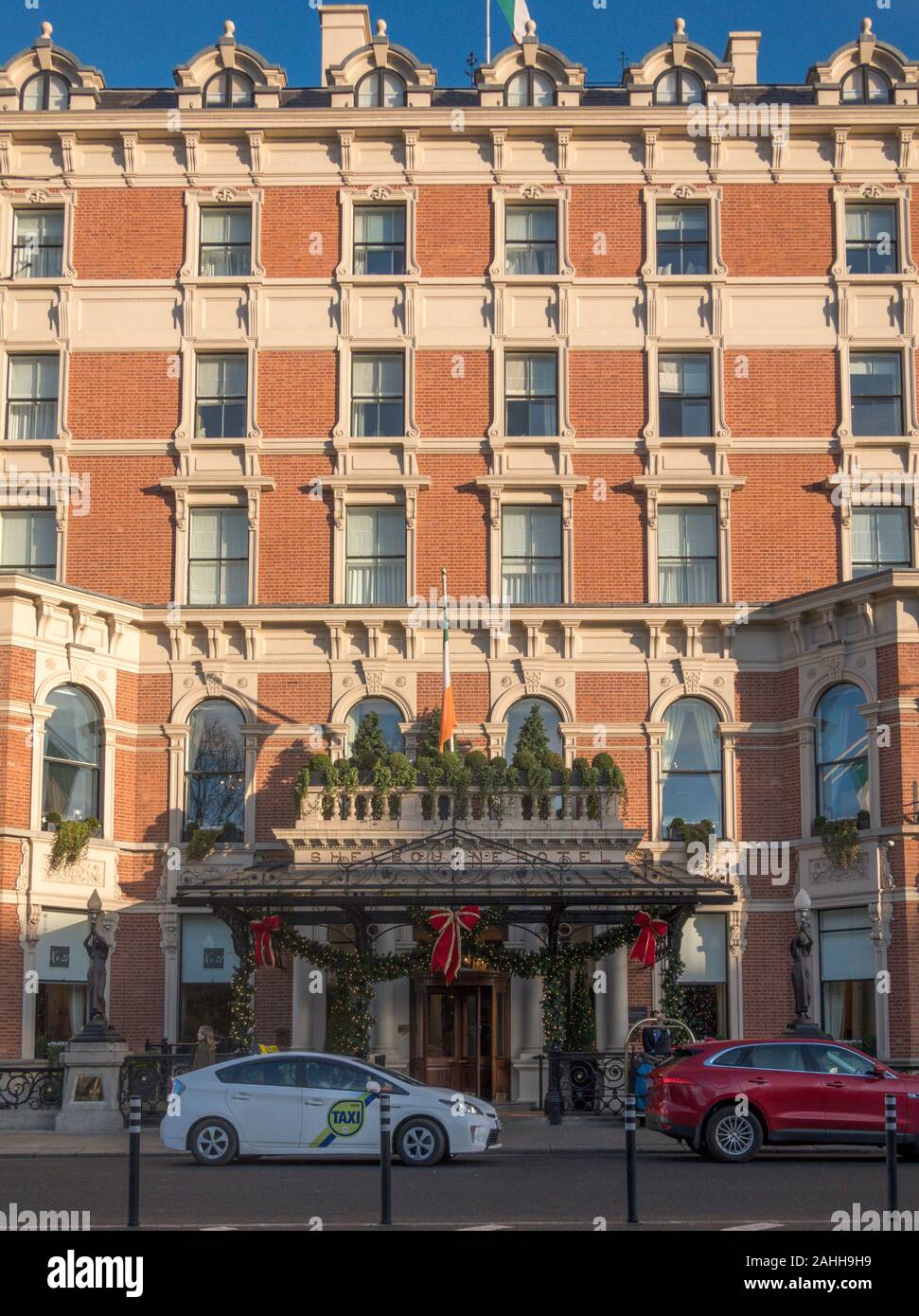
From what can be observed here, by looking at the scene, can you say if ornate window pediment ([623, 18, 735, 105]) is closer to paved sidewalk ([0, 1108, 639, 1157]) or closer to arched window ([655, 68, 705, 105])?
arched window ([655, 68, 705, 105])

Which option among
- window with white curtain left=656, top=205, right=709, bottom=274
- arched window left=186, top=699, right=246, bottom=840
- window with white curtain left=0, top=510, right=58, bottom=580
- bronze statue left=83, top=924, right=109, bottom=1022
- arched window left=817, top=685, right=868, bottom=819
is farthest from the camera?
window with white curtain left=656, top=205, right=709, bottom=274

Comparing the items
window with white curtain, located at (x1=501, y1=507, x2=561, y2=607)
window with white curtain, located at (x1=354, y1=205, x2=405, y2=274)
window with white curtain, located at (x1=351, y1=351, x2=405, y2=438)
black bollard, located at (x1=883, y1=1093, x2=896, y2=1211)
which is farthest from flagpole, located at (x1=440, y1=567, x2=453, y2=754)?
black bollard, located at (x1=883, y1=1093, x2=896, y2=1211)

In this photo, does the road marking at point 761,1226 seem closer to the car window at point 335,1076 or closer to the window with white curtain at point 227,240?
the car window at point 335,1076

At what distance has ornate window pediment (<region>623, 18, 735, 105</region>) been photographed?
37.2 meters

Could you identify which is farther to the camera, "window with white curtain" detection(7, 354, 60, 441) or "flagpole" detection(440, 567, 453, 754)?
"window with white curtain" detection(7, 354, 60, 441)

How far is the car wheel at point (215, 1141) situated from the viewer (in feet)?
70.0

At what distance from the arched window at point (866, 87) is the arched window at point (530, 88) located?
628cm

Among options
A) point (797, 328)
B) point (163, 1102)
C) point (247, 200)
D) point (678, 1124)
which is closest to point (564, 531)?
point (797, 328)

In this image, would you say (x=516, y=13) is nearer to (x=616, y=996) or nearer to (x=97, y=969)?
(x=616, y=996)

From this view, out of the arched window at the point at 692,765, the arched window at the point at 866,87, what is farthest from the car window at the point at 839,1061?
the arched window at the point at 866,87

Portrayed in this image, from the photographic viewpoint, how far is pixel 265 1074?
21328 millimetres

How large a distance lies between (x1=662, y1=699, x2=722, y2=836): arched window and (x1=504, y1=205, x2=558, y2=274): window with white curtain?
9.77 m

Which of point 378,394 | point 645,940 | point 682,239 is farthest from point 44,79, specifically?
point 645,940

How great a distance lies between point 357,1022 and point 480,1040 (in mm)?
4503
